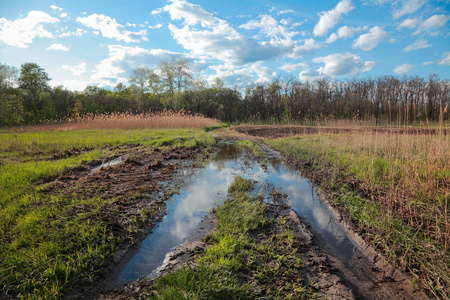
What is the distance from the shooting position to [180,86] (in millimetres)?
40406

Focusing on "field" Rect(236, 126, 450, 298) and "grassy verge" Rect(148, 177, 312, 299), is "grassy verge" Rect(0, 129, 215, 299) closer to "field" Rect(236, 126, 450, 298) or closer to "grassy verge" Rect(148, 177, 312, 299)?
"grassy verge" Rect(148, 177, 312, 299)

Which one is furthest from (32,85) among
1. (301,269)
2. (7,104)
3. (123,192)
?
(301,269)

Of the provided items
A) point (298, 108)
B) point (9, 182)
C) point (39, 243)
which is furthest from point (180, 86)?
point (39, 243)

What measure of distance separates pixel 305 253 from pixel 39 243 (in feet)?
11.9

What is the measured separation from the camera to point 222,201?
5074 mm

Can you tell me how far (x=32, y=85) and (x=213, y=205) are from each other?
5316 centimetres

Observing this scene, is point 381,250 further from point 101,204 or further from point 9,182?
point 9,182

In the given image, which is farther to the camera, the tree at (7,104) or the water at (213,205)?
the tree at (7,104)

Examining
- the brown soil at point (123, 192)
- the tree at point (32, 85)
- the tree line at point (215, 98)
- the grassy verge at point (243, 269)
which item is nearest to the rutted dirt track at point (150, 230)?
the brown soil at point (123, 192)

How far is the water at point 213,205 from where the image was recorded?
322cm

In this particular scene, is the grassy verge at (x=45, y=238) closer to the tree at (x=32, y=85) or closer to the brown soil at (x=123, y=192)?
the brown soil at (x=123, y=192)

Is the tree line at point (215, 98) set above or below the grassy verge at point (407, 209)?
above

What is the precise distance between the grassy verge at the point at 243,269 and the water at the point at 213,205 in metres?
0.62

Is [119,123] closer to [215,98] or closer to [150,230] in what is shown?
[150,230]
